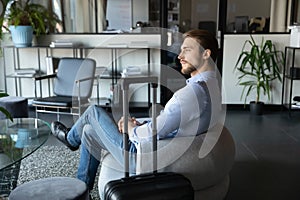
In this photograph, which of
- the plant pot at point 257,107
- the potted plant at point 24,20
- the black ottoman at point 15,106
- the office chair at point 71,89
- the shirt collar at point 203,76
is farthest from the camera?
the plant pot at point 257,107

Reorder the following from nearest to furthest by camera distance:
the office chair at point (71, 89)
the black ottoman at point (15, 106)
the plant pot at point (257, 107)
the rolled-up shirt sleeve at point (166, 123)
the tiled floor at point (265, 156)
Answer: the rolled-up shirt sleeve at point (166, 123), the tiled floor at point (265, 156), the black ottoman at point (15, 106), the office chair at point (71, 89), the plant pot at point (257, 107)

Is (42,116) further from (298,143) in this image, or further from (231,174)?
(298,143)

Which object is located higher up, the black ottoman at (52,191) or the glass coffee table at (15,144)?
the glass coffee table at (15,144)

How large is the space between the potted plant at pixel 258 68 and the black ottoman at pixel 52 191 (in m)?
3.64

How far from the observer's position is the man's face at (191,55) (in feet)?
7.27

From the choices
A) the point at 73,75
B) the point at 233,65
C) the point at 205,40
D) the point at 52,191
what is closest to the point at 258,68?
the point at 233,65

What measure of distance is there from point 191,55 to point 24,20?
139 inches

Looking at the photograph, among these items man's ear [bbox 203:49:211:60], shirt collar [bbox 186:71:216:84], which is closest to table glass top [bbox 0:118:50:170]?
shirt collar [bbox 186:71:216:84]

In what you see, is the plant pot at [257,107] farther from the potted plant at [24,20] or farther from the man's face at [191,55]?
the potted plant at [24,20]

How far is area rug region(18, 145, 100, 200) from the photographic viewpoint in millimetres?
2922

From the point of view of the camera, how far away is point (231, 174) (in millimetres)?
3020

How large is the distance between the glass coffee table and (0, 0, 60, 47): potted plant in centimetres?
228

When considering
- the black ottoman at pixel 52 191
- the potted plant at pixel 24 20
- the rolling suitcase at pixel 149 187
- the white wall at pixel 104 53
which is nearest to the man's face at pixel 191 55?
the rolling suitcase at pixel 149 187

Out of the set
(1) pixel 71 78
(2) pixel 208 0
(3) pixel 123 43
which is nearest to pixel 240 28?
(2) pixel 208 0
